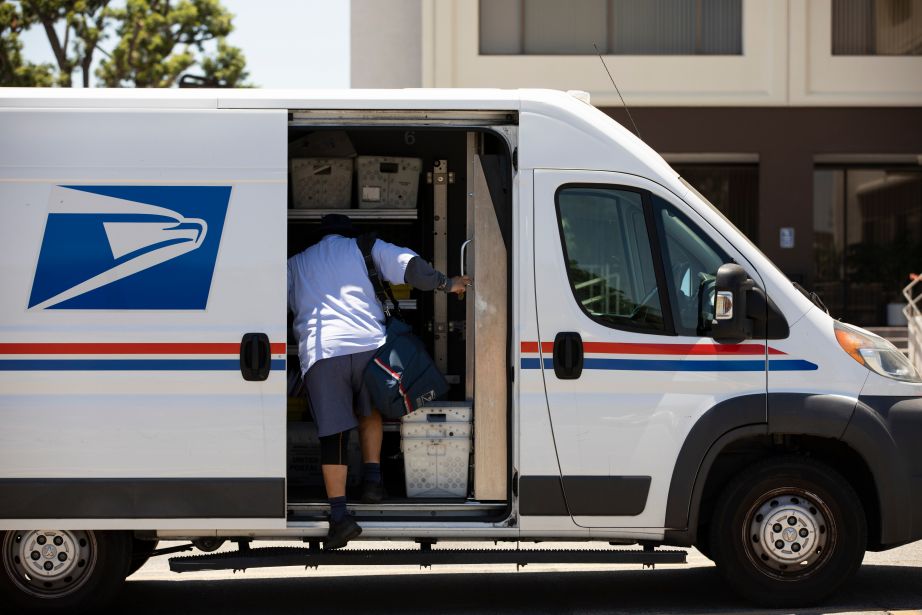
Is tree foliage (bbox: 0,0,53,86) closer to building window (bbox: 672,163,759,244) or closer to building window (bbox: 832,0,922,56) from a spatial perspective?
building window (bbox: 672,163,759,244)

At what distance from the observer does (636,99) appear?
18.6 meters

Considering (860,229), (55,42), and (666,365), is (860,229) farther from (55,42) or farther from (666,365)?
(55,42)

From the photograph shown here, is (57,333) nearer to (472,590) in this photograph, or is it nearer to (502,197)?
(502,197)

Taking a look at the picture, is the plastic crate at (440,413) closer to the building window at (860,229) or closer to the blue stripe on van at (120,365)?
the blue stripe on van at (120,365)

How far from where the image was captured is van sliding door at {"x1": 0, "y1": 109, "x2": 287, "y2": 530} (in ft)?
19.7

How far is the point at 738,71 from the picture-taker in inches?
734

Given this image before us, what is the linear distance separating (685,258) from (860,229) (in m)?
15.3

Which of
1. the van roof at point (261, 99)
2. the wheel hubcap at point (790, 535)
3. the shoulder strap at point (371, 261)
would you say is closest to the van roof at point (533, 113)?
the van roof at point (261, 99)

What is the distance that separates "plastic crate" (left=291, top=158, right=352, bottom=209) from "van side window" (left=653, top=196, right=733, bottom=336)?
221 centimetres

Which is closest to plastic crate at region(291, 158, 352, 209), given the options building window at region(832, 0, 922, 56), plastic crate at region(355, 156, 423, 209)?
plastic crate at region(355, 156, 423, 209)

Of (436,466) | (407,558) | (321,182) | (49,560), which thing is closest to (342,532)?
(407,558)

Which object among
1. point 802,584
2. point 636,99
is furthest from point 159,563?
point 636,99

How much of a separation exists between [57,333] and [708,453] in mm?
3215

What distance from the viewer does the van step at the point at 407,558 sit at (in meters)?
6.09
